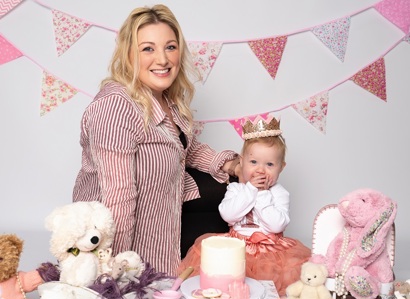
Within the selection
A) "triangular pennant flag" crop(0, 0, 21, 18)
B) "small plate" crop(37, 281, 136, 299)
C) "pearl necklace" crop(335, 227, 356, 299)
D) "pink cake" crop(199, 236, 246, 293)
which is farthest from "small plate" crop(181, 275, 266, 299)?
"triangular pennant flag" crop(0, 0, 21, 18)

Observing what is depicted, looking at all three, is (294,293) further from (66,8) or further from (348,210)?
(66,8)

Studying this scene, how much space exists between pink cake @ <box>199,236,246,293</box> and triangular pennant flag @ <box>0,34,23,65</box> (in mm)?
1969

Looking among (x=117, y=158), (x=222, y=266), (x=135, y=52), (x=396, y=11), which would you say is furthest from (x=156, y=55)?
(x=396, y=11)

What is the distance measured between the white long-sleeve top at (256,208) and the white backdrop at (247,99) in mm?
971

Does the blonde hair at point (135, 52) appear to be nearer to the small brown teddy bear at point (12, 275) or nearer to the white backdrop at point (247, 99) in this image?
the small brown teddy bear at point (12, 275)

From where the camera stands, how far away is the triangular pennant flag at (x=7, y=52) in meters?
3.05

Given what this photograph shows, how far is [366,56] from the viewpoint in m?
3.23

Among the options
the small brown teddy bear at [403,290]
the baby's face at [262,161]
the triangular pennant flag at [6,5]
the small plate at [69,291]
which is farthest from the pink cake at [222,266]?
the triangular pennant flag at [6,5]

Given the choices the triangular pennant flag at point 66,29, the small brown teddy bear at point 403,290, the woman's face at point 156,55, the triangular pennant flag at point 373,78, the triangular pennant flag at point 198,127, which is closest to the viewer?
the small brown teddy bear at point 403,290

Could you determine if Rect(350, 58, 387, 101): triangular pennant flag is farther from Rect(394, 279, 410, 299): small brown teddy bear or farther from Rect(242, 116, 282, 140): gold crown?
Rect(394, 279, 410, 299): small brown teddy bear

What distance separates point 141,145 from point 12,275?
63 cm

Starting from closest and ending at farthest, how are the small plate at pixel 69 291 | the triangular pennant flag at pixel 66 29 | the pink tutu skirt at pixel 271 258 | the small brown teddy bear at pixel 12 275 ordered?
1. the small plate at pixel 69 291
2. the small brown teddy bear at pixel 12 275
3. the pink tutu skirt at pixel 271 258
4. the triangular pennant flag at pixel 66 29

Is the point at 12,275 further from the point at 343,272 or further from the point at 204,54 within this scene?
the point at 204,54

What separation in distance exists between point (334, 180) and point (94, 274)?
2.03 m
